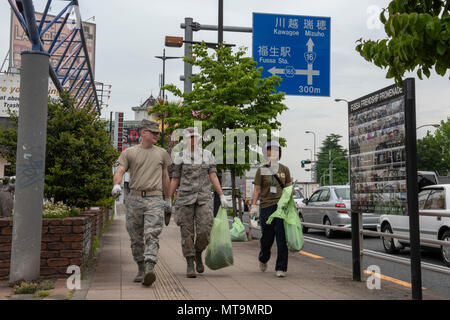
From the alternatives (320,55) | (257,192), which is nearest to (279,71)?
(320,55)

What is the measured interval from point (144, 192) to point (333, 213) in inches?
406

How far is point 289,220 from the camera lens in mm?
7480

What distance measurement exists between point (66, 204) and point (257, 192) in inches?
116

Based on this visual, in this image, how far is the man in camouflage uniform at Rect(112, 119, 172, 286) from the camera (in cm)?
641

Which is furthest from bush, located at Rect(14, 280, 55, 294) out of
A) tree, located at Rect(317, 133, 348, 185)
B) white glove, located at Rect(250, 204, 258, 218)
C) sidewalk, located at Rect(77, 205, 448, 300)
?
tree, located at Rect(317, 133, 348, 185)

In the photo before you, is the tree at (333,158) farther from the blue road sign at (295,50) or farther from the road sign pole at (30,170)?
the road sign pole at (30,170)

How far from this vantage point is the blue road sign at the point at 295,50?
14977mm

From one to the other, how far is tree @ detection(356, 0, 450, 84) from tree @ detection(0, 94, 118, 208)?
468cm

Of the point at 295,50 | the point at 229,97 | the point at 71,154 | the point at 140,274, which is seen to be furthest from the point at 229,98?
the point at 140,274

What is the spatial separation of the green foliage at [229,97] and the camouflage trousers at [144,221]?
653 cm

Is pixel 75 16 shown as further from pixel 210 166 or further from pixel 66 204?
pixel 210 166

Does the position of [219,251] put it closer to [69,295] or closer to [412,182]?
[69,295]

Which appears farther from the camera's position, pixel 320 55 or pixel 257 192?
pixel 320 55
